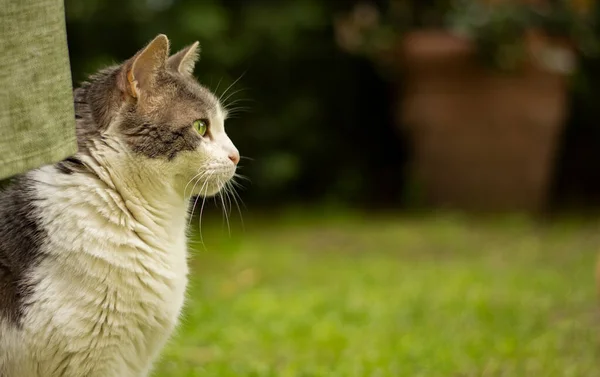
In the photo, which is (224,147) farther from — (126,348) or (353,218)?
(353,218)

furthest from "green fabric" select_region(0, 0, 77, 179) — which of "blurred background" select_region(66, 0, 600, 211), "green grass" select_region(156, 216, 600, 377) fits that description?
"blurred background" select_region(66, 0, 600, 211)

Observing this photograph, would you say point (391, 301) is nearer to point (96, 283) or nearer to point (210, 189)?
point (210, 189)

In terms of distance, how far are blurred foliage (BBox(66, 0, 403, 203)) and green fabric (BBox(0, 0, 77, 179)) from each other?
13.2ft

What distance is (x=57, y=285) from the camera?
214cm

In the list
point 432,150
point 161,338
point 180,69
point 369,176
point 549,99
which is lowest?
point 369,176

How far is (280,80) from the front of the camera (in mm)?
7395

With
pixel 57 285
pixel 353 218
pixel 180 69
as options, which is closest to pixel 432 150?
pixel 353 218

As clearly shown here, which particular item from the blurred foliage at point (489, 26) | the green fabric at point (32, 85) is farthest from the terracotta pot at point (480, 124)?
the green fabric at point (32, 85)

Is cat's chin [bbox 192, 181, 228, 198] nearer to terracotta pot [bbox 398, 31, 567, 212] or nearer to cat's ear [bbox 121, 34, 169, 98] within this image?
cat's ear [bbox 121, 34, 169, 98]

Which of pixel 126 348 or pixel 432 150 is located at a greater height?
pixel 126 348

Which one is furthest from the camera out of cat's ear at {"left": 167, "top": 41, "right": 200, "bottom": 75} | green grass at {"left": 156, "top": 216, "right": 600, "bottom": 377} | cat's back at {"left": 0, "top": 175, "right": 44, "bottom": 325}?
green grass at {"left": 156, "top": 216, "right": 600, "bottom": 377}

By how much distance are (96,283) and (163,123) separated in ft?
1.55

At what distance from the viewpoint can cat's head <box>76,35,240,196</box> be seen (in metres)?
2.27

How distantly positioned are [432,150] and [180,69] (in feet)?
15.9
